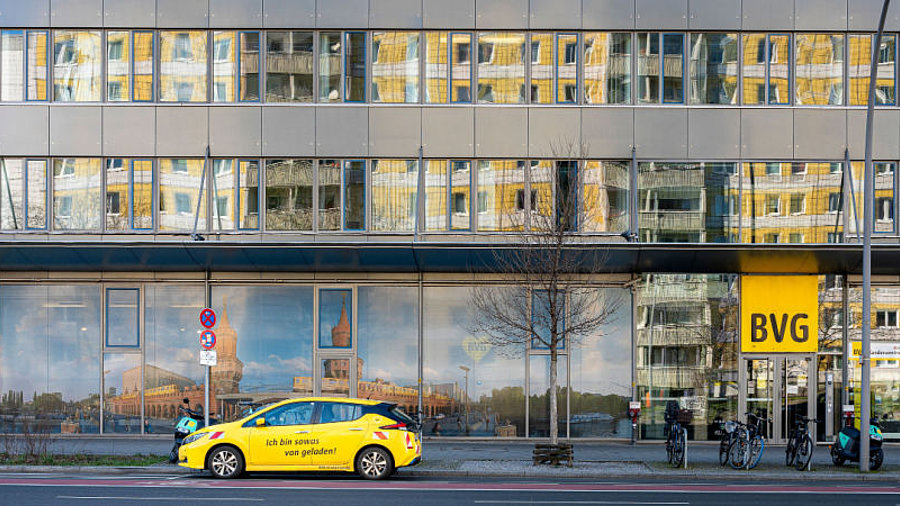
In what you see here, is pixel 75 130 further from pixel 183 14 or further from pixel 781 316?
pixel 781 316

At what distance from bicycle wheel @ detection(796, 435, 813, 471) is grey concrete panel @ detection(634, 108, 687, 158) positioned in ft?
27.0

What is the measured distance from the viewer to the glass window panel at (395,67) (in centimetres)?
2555

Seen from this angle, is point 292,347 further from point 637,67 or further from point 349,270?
point 637,67

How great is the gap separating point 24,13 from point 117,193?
5245 mm

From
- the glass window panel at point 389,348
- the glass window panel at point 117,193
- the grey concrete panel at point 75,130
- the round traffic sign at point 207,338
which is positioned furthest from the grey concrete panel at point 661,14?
the grey concrete panel at point 75,130

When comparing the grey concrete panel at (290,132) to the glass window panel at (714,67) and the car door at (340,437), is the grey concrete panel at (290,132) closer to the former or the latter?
the car door at (340,437)

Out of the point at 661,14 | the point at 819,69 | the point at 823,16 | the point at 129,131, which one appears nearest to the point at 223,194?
the point at 129,131

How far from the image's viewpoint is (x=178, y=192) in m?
25.6

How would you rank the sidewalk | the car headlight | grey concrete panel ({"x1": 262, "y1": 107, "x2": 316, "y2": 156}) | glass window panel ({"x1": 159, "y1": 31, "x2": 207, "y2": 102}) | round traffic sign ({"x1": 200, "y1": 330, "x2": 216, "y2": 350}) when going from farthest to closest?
glass window panel ({"x1": 159, "y1": 31, "x2": 207, "y2": 102}) < grey concrete panel ({"x1": 262, "y1": 107, "x2": 316, "y2": 156}) < round traffic sign ({"x1": 200, "y1": 330, "x2": 216, "y2": 350}) < the sidewalk < the car headlight

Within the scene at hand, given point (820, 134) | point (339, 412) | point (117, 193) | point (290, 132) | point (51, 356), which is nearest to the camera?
point (339, 412)

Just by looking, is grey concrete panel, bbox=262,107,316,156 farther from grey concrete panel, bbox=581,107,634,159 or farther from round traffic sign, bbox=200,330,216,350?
grey concrete panel, bbox=581,107,634,159

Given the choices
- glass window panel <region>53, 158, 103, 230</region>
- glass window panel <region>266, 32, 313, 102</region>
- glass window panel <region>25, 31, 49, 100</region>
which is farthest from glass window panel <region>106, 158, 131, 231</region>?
glass window panel <region>266, 32, 313, 102</region>

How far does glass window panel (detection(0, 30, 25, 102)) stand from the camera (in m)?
25.7

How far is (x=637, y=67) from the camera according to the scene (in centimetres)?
2544
